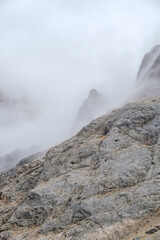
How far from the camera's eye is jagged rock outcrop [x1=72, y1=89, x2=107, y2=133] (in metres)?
120

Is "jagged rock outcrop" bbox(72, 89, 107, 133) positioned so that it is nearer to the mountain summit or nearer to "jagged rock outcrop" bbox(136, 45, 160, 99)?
"jagged rock outcrop" bbox(136, 45, 160, 99)

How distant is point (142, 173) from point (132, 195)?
332 centimetres

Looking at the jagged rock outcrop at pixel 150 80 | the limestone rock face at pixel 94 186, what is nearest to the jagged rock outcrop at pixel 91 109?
the jagged rock outcrop at pixel 150 80

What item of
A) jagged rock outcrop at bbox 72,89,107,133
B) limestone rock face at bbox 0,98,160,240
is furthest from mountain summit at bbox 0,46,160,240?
jagged rock outcrop at bbox 72,89,107,133

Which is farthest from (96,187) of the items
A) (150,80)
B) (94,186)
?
(150,80)

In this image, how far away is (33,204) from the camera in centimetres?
3353

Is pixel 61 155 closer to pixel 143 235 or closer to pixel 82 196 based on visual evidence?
pixel 82 196

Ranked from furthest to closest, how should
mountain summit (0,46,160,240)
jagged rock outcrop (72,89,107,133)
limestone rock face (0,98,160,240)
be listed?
1. jagged rock outcrop (72,89,107,133)
2. limestone rock face (0,98,160,240)
3. mountain summit (0,46,160,240)

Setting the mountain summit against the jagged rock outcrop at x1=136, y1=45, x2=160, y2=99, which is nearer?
the mountain summit

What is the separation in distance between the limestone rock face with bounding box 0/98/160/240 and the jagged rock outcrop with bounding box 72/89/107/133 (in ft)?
247

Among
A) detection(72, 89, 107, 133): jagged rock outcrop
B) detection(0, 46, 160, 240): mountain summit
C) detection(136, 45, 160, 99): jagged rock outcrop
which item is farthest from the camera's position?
detection(72, 89, 107, 133): jagged rock outcrop

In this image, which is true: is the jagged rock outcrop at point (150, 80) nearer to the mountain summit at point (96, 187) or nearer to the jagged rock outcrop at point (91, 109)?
the mountain summit at point (96, 187)

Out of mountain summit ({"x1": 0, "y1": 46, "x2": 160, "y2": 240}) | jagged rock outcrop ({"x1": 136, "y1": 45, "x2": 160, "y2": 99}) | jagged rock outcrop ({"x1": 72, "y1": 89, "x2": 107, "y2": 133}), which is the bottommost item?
mountain summit ({"x1": 0, "y1": 46, "x2": 160, "y2": 240})

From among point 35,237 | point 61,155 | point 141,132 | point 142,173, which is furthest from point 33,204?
point 141,132
